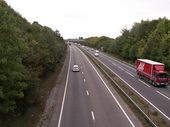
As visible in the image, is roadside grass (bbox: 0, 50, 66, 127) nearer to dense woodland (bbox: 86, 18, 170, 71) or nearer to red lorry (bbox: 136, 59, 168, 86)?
red lorry (bbox: 136, 59, 168, 86)

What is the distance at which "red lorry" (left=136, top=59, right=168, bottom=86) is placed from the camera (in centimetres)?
4888

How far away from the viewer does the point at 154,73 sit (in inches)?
1972

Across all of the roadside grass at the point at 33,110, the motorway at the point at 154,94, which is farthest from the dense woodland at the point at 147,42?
the roadside grass at the point at 33,110

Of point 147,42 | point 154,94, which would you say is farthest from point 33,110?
point 147,42

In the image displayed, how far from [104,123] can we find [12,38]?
9.94 metres

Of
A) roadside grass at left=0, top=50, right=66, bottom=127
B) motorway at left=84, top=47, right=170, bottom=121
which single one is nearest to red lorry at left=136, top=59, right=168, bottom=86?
motorway at left=84, top=47, right=170, bottom=121

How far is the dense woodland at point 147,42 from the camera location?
67.5 metres

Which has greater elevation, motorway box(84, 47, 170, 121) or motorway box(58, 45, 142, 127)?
motorway box(58, 45, 142, 127)

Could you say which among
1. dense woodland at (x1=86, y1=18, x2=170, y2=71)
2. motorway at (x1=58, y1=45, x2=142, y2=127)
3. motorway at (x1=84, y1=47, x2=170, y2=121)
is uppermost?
dense woodland at (x1=86, y1=18, x2=170, y2=71)

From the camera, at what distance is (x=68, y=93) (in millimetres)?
42188

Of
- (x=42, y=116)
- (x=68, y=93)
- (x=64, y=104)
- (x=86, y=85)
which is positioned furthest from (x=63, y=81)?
(x=42, y=116)

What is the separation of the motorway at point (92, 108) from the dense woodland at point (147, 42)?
68.2 feet

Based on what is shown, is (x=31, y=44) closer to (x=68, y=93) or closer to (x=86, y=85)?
(x=68, y=93)

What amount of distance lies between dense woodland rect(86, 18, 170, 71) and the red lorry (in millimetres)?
7100
